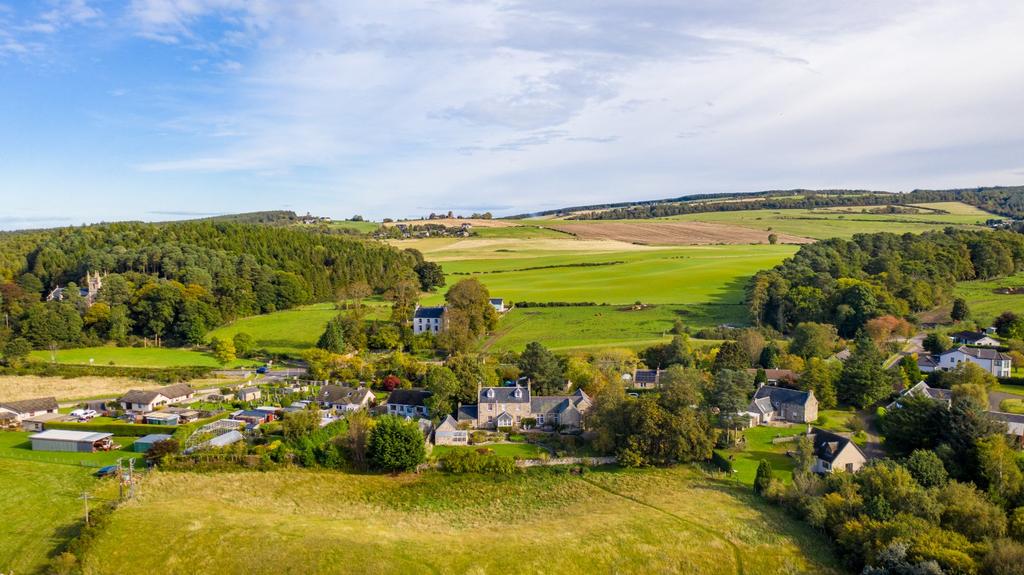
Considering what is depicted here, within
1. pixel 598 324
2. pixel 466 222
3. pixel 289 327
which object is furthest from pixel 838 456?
pixel 466 222

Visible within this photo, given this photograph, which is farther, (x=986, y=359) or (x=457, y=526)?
(x=986, y=359)

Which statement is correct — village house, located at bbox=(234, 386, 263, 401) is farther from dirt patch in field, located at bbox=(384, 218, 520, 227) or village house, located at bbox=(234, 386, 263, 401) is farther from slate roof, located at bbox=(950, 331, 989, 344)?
dirt patch in field, located at bbox=(384, 218, 520, 227)

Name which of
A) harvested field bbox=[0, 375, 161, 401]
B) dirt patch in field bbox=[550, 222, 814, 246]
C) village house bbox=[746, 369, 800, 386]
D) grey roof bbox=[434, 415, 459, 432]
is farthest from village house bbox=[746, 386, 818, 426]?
dirt patch in field bbox=[550, 222, 814, 246]

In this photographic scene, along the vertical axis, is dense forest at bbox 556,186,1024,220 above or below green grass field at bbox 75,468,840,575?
above

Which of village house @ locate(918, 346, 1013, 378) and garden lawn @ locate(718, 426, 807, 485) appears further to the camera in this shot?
village house @ locate(918, 346, 1013, 378)

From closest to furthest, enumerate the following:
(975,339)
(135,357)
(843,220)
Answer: (975,339) → (135,357) → (843,220)

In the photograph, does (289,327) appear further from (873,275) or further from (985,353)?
(873,275)
